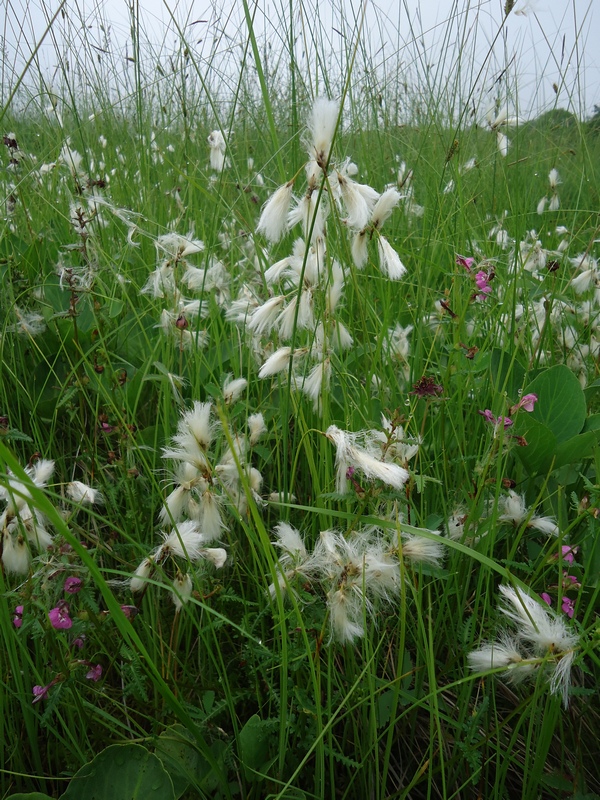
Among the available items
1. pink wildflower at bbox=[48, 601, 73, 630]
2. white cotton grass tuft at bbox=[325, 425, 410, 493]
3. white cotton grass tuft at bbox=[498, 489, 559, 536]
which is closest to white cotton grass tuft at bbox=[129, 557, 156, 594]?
pink wildflower at bbox=[48, 601, 73, 630]

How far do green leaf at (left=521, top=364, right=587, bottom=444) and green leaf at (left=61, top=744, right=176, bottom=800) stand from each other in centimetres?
104

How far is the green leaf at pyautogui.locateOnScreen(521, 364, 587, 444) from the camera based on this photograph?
4.58 feet

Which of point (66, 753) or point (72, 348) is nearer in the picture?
point (66, 753)

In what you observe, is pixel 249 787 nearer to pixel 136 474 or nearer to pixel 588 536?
pixel 136 474

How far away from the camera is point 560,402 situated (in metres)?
1.42

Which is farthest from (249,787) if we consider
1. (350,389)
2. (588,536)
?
(350,389)

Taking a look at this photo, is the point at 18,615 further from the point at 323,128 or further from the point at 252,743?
the point at 323,128

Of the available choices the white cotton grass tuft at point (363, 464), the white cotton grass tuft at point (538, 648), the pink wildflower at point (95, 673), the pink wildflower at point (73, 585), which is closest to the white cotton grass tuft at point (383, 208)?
the white cotton grass tuft at point (363, 464)

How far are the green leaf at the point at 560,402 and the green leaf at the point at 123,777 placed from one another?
104 centimetres

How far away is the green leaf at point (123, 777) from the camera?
92cm

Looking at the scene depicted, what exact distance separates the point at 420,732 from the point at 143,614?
0.56m

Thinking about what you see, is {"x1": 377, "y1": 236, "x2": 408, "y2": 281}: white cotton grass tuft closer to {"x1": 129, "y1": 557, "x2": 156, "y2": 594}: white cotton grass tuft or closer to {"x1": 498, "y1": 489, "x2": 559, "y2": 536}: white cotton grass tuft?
{"x1": 498, "y1": 489, "x2": 559, "y2": 536}: white cotton grass tuft

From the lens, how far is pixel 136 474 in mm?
1258

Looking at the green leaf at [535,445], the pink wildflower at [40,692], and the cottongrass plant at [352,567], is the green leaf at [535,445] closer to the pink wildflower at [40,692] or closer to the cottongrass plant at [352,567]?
the cottongrass plant at [352,567]
